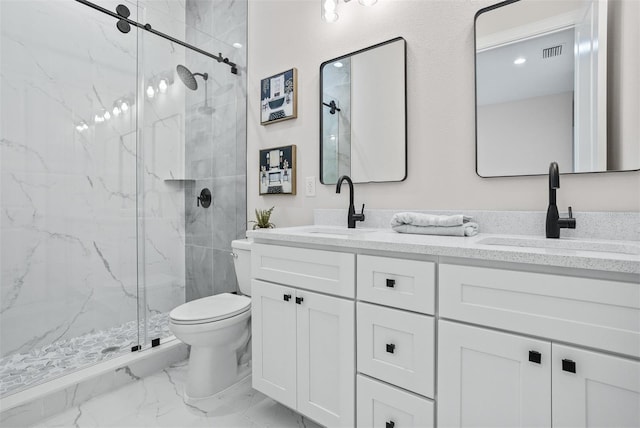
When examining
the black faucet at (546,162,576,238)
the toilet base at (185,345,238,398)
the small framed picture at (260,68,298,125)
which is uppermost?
the small framed picture at (260,68,298,125)

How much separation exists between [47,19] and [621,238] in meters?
3.08

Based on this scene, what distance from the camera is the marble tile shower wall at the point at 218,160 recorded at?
235 cm

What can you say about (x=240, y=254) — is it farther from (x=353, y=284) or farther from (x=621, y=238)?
(x=621, y=238)

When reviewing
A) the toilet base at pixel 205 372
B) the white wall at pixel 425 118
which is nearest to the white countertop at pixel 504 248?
the white wall at pixel 425 118

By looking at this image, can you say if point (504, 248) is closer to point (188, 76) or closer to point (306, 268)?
point (306, 268)

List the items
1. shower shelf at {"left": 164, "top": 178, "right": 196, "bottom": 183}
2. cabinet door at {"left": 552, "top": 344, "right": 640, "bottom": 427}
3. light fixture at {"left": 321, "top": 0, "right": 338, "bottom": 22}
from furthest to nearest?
shower shelf at {"left": 164, "top": 178, "right": 196, "bottom": 183} < light fixture at {"left": 321, "top": 0, "right": 338, "bottom": 22} < cabinet door at {"left": 552, "top": 344, "right": 640, "bottom": 427}

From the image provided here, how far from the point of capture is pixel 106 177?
2.10 metres

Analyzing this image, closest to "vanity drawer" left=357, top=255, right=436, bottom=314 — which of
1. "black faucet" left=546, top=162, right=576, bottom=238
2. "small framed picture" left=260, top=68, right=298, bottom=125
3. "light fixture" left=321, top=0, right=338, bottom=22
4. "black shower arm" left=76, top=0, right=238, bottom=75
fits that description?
"black faucet" left=546, top=162, right=576, bottom=238

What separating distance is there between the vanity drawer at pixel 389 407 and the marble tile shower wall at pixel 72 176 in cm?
160

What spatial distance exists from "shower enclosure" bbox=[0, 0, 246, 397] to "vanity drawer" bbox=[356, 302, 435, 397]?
4.64ft

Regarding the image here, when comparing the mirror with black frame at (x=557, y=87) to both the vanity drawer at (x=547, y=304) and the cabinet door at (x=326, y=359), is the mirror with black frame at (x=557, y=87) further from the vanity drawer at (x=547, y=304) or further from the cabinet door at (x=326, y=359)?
the cabinet door at (x=326, y=359)

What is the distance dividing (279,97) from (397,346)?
163cm

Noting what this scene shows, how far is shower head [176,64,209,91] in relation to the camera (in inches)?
92.0

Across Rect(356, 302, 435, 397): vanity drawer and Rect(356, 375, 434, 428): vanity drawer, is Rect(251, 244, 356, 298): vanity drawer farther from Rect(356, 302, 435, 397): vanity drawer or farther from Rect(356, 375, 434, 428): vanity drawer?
Rect(356, 375, 434, 428): vanity drawer
